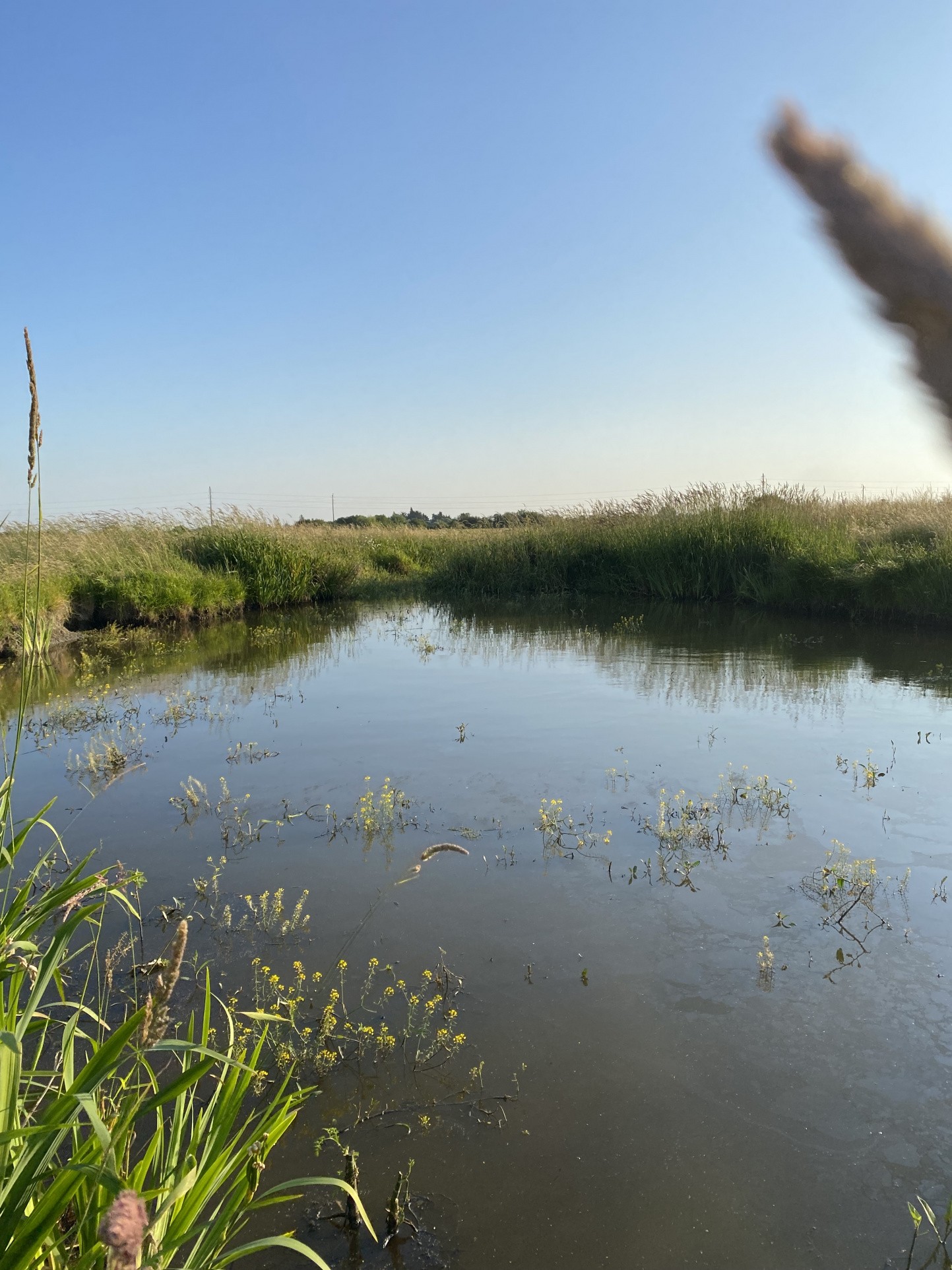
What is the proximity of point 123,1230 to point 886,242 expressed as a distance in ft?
2.47

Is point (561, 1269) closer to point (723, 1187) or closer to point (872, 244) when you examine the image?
point (723, 1187)

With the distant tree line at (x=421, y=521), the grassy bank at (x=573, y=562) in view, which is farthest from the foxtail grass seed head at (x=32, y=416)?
the distant tree line at (x=421, y=521)

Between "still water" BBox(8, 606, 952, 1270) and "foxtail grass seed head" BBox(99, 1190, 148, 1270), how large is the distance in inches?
74.3

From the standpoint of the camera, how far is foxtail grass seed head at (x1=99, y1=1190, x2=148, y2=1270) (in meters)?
0.57

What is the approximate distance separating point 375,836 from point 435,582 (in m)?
16.5

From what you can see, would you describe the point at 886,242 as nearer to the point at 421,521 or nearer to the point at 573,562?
the point at 573,562

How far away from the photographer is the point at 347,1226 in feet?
7.36

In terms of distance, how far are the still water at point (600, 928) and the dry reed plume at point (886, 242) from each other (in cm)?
239

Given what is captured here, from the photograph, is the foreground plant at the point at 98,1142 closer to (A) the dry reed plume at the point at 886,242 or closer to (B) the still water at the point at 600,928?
(B) the still water at the point at 600,928

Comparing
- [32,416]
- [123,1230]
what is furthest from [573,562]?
[123,1230]

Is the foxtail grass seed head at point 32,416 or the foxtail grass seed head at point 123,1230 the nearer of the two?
the foxtail grass seed head at point 123,1230

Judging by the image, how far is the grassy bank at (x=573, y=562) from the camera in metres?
13.0

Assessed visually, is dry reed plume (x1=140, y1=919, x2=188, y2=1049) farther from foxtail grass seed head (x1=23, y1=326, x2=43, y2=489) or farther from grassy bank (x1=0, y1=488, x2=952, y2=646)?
grassy bank (x1=0, y1=488, x2=952, y2=646)

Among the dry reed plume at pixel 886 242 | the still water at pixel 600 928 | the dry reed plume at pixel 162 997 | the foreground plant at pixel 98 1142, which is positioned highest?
the dry reed plume at pixel 886 242
